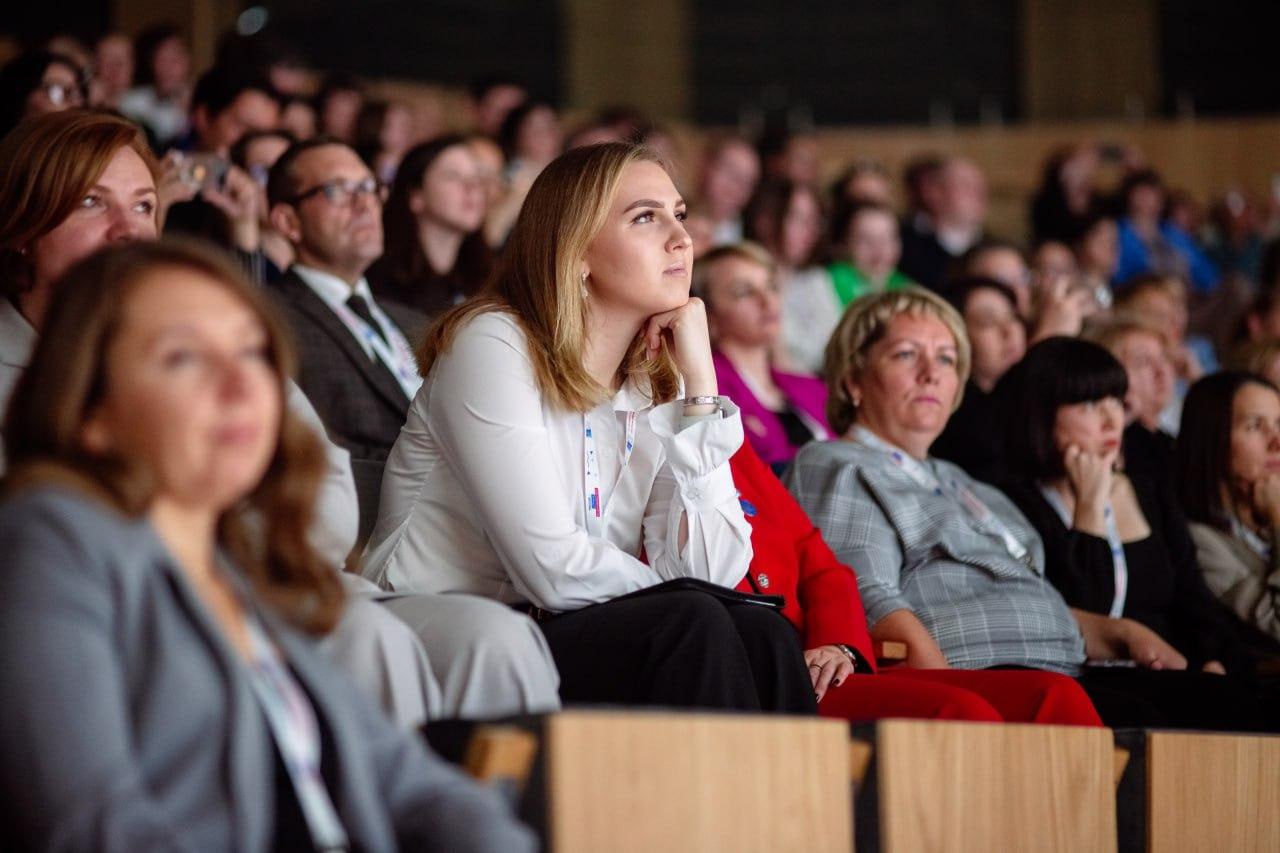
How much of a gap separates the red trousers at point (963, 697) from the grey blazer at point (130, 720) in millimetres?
1197

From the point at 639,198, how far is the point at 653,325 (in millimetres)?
200

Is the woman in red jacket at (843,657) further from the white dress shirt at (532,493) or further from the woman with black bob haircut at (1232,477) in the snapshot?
the woman with black bob haircut at (1232,477)

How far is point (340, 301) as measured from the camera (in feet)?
11.1

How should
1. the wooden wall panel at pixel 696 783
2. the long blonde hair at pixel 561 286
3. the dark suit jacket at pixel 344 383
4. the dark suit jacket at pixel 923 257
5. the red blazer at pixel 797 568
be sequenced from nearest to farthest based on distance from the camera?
the wooden wall panel at pixel 696 783, the long blonde hair at pixel 561 286, the red blazer at pixel 797 568, the dark suit jacket at pixel 344 383, the dark suit jacket at pixel 923 257

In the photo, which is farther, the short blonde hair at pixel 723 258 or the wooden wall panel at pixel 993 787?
the short blonde hair at pixel 723 258

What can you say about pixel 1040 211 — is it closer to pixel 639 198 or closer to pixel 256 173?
pixel 256 173

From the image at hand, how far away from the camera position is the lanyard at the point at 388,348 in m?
3.32

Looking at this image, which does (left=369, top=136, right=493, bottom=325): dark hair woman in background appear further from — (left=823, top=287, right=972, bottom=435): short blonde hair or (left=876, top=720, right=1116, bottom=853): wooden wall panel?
(left=876, top=720, right=1116, bottom=853): wooden wall panel

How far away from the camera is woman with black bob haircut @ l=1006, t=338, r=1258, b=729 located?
341 centimetres

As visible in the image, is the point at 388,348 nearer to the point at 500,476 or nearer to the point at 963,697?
the point at 500,476

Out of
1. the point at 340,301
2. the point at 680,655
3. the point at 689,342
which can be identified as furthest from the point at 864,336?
the point at 680,655

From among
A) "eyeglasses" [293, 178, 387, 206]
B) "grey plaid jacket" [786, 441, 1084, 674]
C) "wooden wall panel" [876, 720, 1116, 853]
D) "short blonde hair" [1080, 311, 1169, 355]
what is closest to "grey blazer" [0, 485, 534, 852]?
"wooden wall panel" [876, 720, 1116, 853]

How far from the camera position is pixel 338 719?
4.83ft

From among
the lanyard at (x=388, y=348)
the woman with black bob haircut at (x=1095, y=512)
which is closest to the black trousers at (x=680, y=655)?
the lanyard at (x=388, y=348)
